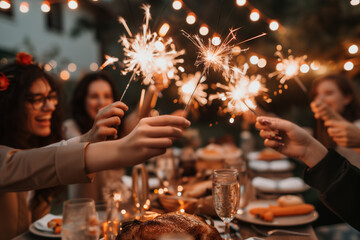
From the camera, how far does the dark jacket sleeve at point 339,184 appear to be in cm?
142

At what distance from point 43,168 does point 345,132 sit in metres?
1.94

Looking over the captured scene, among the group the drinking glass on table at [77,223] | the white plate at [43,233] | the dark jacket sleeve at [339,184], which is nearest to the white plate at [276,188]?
the dark jacket sleeve at [339,184]

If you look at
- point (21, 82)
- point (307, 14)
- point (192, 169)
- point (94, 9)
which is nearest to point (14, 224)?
point (21, 82)

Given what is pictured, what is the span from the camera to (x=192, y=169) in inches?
109

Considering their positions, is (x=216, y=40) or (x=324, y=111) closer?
(x=216, y=40)

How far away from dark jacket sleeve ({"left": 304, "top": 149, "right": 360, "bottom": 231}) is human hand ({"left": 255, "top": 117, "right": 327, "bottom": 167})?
5 cm

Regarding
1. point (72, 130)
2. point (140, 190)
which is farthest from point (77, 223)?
point (72, 130)

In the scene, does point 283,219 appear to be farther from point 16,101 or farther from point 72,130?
point 72,130

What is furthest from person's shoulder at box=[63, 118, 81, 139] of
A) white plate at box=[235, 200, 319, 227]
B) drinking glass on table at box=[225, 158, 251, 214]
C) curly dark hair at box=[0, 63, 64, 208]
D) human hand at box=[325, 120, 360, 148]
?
human hand at box=[325, 120, 360, 148]

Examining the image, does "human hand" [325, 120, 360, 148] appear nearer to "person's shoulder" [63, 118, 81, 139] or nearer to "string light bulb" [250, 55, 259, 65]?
"string light bulb" [250, 55, 259, 65]

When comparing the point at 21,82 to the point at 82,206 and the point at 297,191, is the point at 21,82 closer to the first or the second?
the point at 82,206

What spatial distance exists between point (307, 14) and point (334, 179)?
6540mm

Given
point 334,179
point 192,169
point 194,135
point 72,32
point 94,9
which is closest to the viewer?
point 334,179

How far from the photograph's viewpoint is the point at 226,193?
52.9 inches
